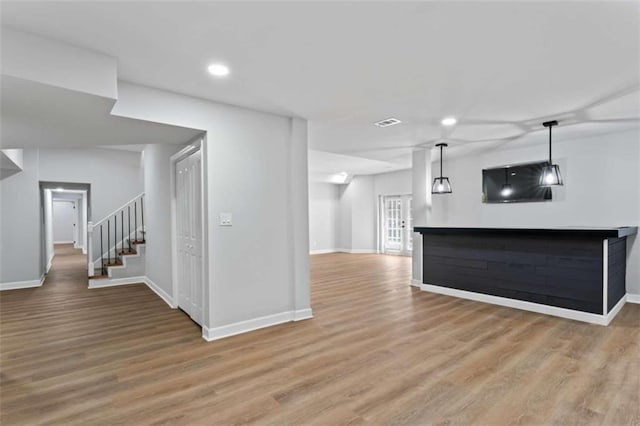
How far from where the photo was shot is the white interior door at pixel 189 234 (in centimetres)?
379

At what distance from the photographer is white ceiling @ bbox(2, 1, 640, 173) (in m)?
1.91

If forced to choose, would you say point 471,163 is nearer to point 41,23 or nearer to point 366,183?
point 366,183

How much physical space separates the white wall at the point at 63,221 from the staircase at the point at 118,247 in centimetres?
1057

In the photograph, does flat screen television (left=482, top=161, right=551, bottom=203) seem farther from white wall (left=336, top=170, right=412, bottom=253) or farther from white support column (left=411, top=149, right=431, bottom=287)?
white wall (left=336, top=170, right=412, bottom=253)

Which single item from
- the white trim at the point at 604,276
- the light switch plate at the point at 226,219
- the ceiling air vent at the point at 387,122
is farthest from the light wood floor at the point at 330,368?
the ceiling air vent at the point at 387,122

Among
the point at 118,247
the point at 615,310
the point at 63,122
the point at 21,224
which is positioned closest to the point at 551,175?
the point at 615,310

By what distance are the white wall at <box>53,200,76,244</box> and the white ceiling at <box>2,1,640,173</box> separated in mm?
16302

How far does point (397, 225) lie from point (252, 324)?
302 inches

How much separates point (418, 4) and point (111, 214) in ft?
23.9

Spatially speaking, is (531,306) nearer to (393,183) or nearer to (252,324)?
(252,324)

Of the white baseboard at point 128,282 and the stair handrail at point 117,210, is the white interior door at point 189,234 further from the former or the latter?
the stair handrail at point 117,210

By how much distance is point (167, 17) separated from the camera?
76.6 inches

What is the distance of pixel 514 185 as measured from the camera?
5883mm

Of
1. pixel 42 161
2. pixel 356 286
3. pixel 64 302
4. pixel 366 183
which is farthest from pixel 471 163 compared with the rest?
pixel 42 161
